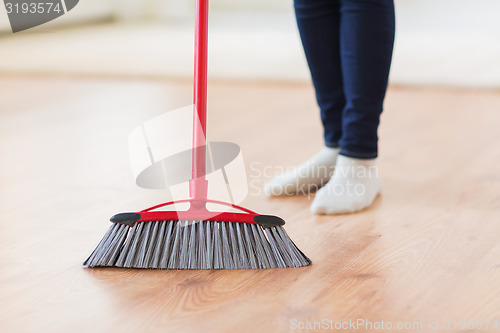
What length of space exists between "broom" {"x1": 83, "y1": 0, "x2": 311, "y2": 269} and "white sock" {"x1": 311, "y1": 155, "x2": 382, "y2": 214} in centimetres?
25

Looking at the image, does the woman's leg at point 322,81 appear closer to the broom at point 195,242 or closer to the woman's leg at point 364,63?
the woman's leg at point 364,63

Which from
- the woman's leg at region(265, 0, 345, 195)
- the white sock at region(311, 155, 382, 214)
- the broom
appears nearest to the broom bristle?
the broom

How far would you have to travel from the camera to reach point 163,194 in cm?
127

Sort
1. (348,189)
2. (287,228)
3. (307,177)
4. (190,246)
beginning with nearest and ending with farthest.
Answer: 1. (190,246)
2. (287,228)
3. (348,189)
4. (307,177)

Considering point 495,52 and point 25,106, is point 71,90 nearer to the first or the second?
point 25,106

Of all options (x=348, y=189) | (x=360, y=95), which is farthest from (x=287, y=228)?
(x=360, y=95)

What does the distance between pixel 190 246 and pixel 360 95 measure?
436 mm

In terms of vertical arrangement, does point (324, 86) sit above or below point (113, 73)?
above

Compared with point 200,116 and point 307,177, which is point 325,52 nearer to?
point 307,177

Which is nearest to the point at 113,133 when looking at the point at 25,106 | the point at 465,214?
the point at 25,106

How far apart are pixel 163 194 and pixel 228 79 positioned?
56.4 inches

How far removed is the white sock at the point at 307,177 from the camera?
127 cm

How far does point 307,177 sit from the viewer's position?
4.26 ft

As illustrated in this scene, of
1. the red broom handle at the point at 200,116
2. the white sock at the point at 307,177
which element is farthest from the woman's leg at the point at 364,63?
the red broom handle at the point at 200,116
